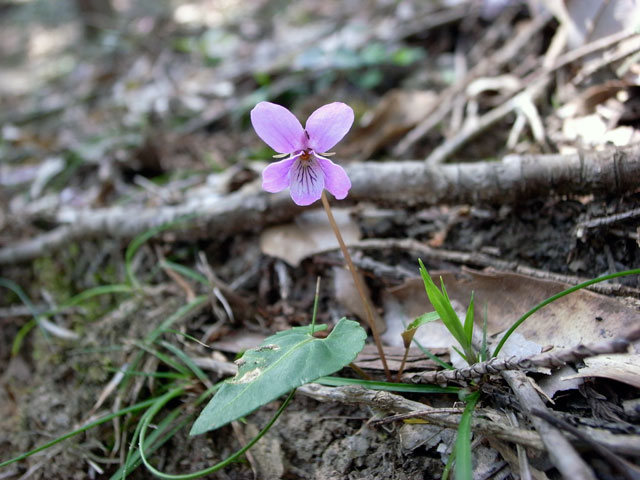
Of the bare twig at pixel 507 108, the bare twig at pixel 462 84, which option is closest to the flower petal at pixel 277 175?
the bare twig at pixel 507 108

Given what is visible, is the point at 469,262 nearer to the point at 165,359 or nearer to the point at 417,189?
the point at 417,189

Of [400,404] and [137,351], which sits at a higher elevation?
[137,351]

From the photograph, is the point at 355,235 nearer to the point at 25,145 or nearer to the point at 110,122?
the point at 110,122

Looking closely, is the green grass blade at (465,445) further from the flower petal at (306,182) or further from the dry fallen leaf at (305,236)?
the dry fallen leaf at (305,236)

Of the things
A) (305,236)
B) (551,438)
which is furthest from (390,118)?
(551,438)

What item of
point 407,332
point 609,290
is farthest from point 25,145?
point 609,290

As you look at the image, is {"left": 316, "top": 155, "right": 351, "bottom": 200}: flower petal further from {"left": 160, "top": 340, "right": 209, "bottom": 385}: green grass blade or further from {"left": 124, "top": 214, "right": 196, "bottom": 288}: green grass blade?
{"left": 124, "top": 214, "right": 196, "bottom": 288}: green grass blade

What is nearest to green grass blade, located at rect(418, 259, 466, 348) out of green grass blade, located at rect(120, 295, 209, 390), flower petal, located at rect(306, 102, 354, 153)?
flower petal, located at rect(306, 102, 354, 153)
